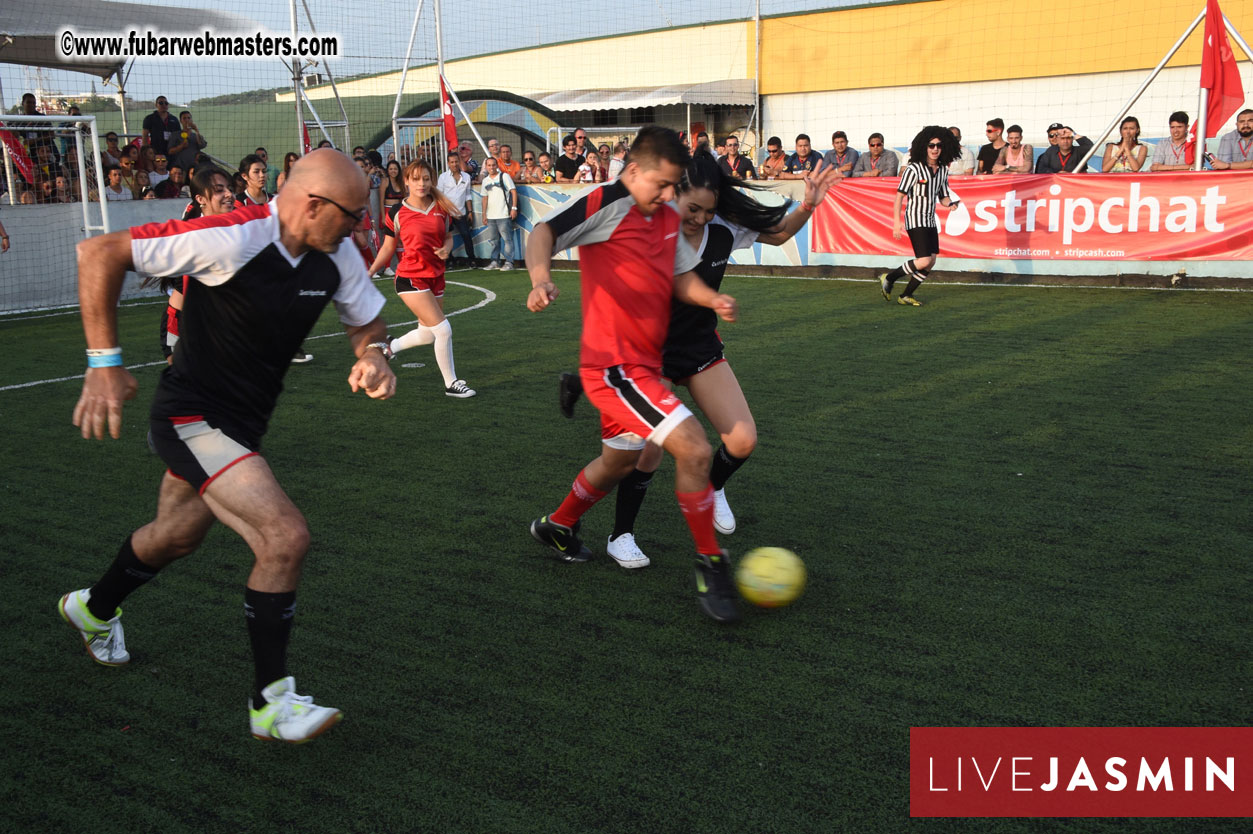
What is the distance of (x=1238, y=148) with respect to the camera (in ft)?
43.6

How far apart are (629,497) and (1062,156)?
42.5 ft

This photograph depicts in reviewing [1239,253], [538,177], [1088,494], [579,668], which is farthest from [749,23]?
[579,668]

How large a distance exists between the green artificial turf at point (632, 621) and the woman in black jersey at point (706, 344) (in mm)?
319

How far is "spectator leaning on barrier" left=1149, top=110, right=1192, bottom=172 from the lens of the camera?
1388 cm

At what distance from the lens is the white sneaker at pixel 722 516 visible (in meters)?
5.22

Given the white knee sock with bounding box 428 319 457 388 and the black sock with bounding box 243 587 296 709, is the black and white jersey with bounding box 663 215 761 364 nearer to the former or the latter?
the black sock with bounding box 243 587 296 709

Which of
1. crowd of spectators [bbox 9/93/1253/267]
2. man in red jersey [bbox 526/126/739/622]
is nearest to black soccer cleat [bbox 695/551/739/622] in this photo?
man in red jersey [bbox 526/126/739/622]

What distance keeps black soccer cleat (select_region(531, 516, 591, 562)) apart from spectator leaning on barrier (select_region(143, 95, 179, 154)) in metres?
16.0

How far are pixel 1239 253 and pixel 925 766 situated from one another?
11.9 metres

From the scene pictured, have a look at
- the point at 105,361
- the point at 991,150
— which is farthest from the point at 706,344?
the point at 991,150

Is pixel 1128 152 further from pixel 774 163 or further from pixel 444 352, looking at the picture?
pixel 444 352

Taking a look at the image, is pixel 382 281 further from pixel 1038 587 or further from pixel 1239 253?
pixel 1038 587

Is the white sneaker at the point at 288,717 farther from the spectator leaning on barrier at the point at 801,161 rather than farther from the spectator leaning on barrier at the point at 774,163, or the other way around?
the spectator leaning on barrier at the point at 774,163

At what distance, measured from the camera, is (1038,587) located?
4.43 meters
